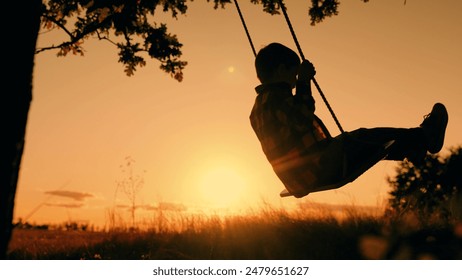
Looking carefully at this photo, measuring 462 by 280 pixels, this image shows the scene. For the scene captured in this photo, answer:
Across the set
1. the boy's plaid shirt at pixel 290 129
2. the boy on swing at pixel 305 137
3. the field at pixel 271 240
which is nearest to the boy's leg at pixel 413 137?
the boy on swing at pixel 305 137

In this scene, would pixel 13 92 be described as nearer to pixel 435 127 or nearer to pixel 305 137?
pixel 305 137

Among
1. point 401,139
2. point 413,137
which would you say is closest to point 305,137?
point 401,139

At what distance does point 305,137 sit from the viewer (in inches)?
111

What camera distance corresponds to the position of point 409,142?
10.1ft

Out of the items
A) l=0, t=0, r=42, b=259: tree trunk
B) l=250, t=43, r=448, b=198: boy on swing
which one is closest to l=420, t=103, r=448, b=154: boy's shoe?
l=250, t=43, r=448, b=198: boy on swing

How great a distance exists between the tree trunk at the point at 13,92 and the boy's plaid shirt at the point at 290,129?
5.55ft

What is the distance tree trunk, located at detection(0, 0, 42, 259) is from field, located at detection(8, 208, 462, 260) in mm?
3460

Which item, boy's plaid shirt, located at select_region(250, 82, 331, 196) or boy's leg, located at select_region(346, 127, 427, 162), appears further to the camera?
boy's leg, located at select_region(346, 127, 427, 162)

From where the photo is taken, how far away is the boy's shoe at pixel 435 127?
10.4ft

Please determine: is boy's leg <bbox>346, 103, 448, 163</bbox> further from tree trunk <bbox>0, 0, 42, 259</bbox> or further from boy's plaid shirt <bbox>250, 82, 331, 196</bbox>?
tree trunk <bbox>0, 0, 42, 259</bbox>

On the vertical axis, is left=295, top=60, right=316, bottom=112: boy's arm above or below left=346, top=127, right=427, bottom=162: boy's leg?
above

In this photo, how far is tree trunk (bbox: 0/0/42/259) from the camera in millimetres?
1567

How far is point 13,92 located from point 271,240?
452 centimetres
